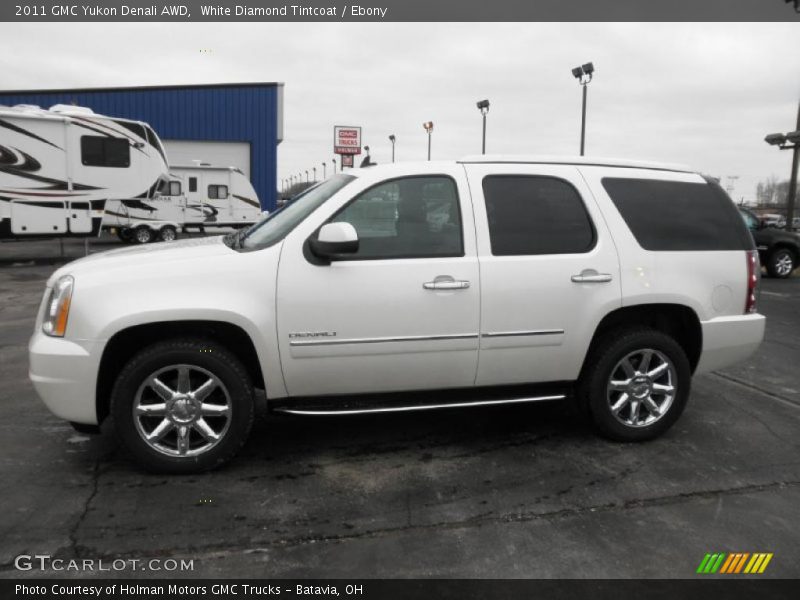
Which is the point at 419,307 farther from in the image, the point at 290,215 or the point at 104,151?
the point at 104,151

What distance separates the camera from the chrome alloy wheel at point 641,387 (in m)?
4.30

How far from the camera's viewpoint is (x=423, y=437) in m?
4.46

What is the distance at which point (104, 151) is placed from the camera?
16250mm

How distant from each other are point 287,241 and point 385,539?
5.63 ft

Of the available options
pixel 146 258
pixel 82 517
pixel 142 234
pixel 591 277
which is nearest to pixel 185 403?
pixel 82 517

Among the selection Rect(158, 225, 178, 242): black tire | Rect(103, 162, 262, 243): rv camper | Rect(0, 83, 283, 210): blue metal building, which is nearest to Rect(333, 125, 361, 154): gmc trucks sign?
Rect(103, 162, 262, 243): rv camper

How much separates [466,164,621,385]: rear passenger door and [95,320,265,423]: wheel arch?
1.47m

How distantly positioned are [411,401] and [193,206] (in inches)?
793

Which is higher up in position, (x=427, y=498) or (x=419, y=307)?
(x=419, y=307)

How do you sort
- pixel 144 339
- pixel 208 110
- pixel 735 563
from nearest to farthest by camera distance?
pixel 735 563 → pixel 144 339 → pixel 208 110

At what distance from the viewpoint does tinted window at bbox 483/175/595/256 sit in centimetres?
406

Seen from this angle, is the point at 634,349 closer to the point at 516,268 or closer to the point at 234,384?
the point at 516,268

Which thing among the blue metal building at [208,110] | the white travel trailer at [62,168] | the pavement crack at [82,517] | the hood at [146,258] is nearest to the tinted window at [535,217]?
the hood at [146,258]
